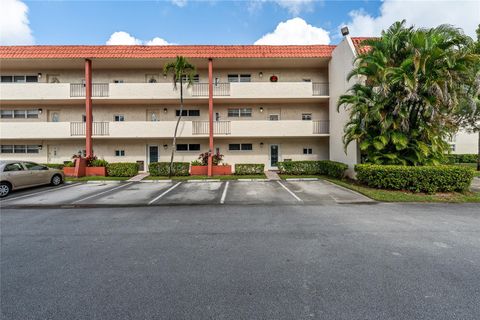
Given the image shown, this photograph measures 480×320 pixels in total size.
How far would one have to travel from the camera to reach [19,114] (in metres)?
17.2

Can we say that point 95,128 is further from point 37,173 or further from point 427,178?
point 427,178

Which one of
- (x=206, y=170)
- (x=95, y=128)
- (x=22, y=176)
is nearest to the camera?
(x=22, y=176)

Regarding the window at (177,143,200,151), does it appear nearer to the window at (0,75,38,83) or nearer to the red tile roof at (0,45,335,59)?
the red tile roof at (0,45,335,59)

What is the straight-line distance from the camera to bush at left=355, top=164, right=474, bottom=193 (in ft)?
29.7

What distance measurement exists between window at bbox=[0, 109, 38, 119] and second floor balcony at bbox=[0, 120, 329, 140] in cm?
199

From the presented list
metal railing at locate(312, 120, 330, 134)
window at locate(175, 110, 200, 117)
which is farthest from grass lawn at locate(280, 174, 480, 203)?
window at locate(175, 110, 200, 117)

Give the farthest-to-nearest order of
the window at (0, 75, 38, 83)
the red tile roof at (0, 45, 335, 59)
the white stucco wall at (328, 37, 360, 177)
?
the window at (0, 75, 38, 83) < the red tile roof at (0, 45, 335, 59) < the white stucco wall at (328, 37, 360, 177)

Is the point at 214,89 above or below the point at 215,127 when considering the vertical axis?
above

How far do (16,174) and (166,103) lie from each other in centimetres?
994

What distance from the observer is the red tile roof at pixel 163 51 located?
50.9 feet

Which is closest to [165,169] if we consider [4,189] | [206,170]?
[206,170]

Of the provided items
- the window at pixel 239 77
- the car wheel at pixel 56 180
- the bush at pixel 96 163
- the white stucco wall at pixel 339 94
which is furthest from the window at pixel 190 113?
the white stucco wall at pixel 339 94

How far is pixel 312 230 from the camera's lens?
5.34 metres

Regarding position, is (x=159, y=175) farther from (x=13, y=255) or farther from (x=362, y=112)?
(x=362, y=112)
